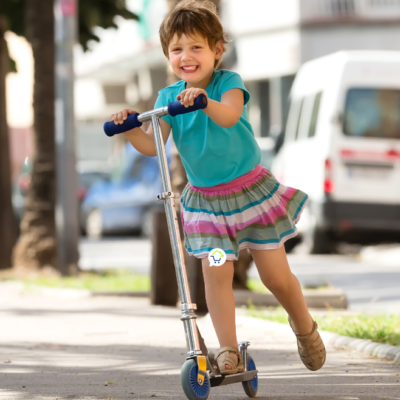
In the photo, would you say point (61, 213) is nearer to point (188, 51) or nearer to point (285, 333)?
point (285, 333)

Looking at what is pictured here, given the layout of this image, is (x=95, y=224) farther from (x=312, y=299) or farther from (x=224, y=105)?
(x=224, y=105)

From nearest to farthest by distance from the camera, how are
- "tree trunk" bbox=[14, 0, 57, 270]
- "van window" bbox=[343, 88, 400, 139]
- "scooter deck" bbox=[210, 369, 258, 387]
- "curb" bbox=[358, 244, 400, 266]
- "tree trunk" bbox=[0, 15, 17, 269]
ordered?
1. "scooter deck" bbox=[210, 369, 258, 387]
2. "tree trunk" bbox=[14, 0, 57, 270]
3. "tree trunk" bbox=[0, 15, 17, 269]
4. "curb" bbox=[358, 244, 400, 266]
5. "van window" bbox=[343, 88, 400, 139]

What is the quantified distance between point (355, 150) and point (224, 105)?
10.3 meters

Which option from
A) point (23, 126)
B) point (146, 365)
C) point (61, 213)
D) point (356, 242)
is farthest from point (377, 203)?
point (23, 126)

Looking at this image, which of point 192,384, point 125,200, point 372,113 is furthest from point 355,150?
point 192,384

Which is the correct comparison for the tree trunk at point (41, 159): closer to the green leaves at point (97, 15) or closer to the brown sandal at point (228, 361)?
the green leaves at point (97, 15)

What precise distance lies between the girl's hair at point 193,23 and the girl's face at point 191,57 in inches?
0.8

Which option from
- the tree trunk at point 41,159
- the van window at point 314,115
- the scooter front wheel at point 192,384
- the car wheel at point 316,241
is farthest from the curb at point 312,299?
the van window at point 314,115

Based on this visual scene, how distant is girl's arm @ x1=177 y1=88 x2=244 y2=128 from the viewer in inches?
150

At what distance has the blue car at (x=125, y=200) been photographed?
20.4 m

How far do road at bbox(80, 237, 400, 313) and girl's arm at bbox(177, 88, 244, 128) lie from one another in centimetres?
443

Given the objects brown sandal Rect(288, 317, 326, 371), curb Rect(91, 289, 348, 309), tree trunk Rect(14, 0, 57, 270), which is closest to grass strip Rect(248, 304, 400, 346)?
curb Rect(91, 289, 348, 309)

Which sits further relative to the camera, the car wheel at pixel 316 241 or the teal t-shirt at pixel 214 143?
the car wheel at pixel 316 241

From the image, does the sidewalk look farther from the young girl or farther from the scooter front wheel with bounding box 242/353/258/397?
the young girl
